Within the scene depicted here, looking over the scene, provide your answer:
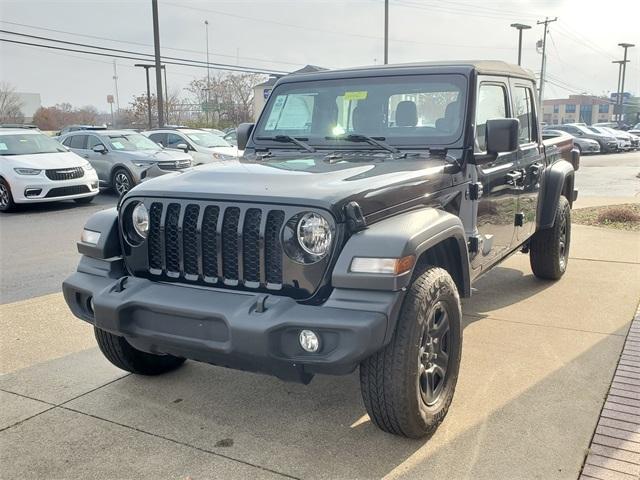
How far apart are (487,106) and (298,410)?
8.04 ft

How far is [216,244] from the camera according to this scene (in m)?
2.98

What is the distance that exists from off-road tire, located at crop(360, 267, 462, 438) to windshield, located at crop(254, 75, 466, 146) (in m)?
1.26

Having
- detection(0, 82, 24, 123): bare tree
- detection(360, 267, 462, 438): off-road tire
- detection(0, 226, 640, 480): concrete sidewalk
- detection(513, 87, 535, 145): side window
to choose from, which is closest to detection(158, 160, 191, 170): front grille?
detection(0, 226, 640, 480): concrete sidewalk

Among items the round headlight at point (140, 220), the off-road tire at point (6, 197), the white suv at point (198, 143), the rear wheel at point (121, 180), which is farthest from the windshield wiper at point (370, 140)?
the white suv at point (198, 143)

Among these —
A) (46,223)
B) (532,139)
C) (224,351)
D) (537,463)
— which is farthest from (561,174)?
(46,223)

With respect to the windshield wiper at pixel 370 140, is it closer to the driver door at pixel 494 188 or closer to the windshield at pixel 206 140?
the driver door at pixel 494 188

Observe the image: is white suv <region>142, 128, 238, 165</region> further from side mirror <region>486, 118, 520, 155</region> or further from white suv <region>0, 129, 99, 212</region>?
side mirror <region>486, 118, 520, 155</region>

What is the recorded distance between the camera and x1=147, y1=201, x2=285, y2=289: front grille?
2873 mm

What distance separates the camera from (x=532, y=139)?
538 cm

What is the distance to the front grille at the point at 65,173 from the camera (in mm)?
11742

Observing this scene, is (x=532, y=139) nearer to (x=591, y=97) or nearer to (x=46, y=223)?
(x=46, y=223)

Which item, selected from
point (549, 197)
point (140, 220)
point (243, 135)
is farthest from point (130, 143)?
Answer: point (140, 220)

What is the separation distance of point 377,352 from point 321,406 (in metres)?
0.88

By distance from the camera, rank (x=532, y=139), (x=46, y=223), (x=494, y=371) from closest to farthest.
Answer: (x=494, y=371) → (x=532, y=139) → (x=46, y=223)
